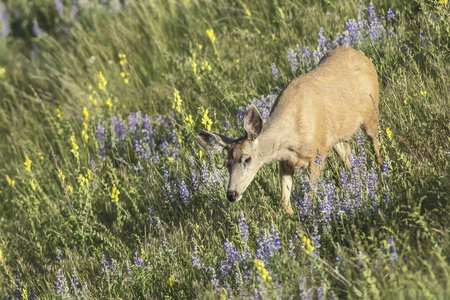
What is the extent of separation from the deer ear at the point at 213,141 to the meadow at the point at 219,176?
0.40 meters

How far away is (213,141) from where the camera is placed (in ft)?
16.2

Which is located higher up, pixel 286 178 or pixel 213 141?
pixel 213 141

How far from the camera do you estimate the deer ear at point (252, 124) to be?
465 cm

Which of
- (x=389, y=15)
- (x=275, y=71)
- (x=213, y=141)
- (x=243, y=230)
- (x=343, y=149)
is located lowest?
(x=343, y=149)

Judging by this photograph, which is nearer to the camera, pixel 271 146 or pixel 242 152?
pixel 242 152

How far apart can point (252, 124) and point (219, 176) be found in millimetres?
812

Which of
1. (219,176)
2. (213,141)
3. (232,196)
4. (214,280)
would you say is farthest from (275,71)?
(214,280)

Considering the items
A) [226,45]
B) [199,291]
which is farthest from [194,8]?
[199,291]

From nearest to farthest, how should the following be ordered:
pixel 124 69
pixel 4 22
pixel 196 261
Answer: pixel 196 261 < pixel 124 69 < pixel 4 22

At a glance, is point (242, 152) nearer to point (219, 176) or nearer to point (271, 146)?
point (271, 146)

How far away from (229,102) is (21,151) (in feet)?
13.0

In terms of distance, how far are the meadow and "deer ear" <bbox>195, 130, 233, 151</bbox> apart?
1.32ft

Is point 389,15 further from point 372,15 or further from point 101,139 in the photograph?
point 101,139

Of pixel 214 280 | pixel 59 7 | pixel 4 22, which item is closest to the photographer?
pixel 214 280
